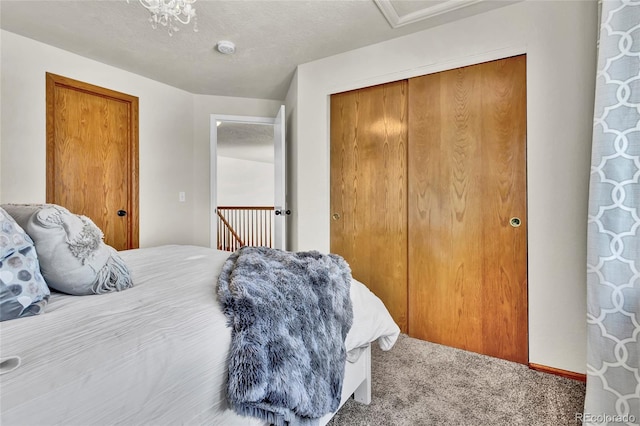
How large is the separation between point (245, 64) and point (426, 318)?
2.68m

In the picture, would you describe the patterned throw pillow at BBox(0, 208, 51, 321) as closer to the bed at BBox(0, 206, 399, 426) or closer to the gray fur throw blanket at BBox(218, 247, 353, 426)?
the bed at BBox(0, 206, 399, 426)

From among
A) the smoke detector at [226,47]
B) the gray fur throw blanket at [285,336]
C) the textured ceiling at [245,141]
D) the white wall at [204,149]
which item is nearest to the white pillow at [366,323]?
the gray fur throw blanket at [285,336]

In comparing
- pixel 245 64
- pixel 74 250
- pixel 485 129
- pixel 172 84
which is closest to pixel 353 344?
pixel 74 250

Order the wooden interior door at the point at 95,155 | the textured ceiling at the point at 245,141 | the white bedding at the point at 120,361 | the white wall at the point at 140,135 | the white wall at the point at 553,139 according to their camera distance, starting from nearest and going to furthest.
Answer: the white bedding at the point at 120,361
the white wall at the point at 553,139
the white wall at the point at 140,135
the wooden interior door at the point at 95,155
the textured ceiling at the point at 245,141

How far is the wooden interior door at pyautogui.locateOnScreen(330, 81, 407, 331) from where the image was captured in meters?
2.42

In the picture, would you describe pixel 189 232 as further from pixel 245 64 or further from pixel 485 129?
pixel 485 129

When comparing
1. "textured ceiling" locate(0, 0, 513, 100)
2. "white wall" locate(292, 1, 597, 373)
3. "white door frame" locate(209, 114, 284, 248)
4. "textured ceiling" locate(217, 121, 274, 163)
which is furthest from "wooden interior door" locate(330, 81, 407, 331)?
"textured ceiling" locate(217, 121, 274, 163)

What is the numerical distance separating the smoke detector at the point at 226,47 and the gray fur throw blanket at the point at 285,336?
1976 millimetres

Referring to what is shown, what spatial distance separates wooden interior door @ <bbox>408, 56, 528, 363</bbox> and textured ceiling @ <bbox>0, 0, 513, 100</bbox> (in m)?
0.51

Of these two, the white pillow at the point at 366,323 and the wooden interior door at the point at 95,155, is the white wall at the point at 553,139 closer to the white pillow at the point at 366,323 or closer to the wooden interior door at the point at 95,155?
the white pillow at the point at 366,323

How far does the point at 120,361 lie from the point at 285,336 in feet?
1.38

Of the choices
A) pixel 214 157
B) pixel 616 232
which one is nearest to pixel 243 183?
pixel 214 157

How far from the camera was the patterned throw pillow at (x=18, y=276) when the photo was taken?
779mm

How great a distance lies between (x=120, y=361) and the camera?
0.65m
